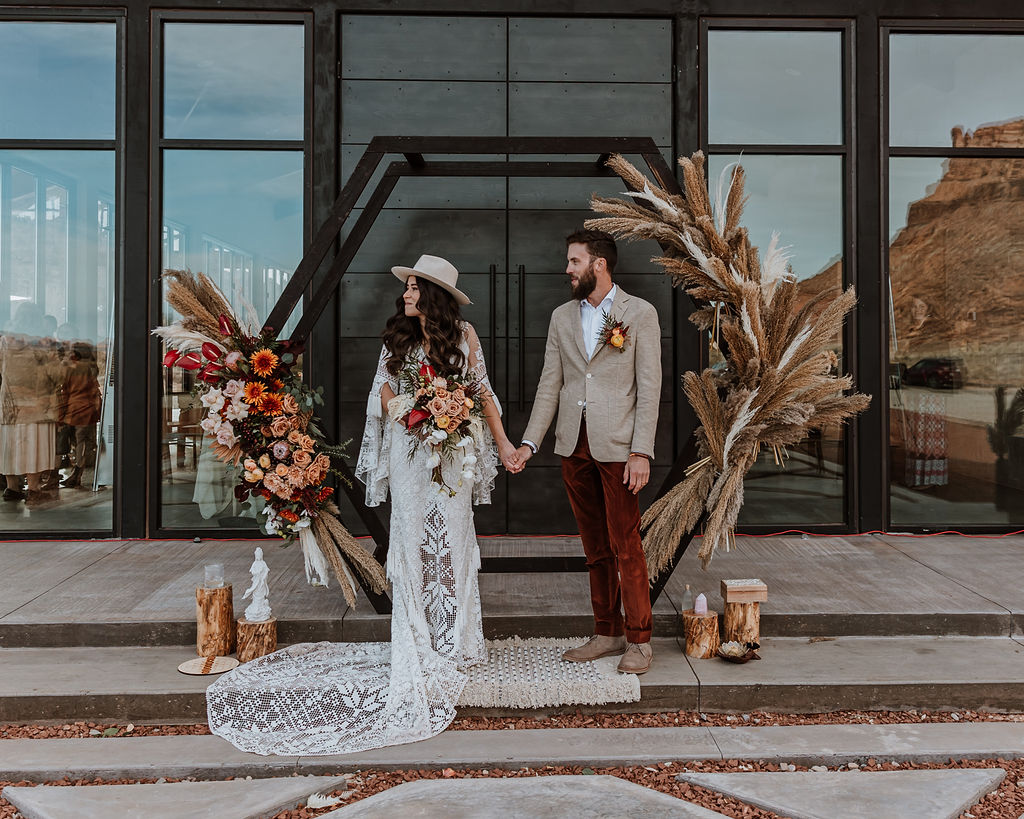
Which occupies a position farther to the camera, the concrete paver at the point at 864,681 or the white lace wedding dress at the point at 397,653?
the concrete paver at the point at 864,681

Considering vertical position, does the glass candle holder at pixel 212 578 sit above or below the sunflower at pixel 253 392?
below

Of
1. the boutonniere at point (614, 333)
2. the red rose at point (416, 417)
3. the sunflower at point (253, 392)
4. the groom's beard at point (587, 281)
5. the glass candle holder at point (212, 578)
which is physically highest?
the groom's beard at point (587, 281)

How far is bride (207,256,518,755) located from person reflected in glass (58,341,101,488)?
309 cm

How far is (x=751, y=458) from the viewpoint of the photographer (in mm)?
4027

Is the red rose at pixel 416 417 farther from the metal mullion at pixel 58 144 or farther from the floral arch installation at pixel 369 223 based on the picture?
the metal mullion at pixel 58 144

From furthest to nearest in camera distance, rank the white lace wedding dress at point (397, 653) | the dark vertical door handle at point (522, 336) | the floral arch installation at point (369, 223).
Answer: the dark vertical door handle at point (522, 336) < the floral arch installation at point (369, 223) < the white lace wedding dress at point (397, 653)

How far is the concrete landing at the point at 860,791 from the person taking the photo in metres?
2.84

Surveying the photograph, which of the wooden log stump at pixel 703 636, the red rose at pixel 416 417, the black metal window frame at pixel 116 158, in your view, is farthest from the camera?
the black metal window frame at pixel 116 158

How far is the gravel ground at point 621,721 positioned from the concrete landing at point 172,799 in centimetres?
46

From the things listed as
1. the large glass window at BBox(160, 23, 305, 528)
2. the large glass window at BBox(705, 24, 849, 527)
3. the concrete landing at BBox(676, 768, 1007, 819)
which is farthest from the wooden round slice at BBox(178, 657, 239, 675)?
the large glass window at BBox(705, 24, 849, 527)

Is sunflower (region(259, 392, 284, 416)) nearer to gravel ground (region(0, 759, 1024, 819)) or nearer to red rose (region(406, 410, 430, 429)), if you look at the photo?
red rose (region(406, 410, 430, 429))

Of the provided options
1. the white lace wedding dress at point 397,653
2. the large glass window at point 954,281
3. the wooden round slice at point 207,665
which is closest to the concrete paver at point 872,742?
the white lace wedding dress at point 397,653

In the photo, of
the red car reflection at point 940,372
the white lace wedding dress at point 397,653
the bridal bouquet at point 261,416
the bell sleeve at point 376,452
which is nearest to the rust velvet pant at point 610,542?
the white lace wedding dress at point 397,653

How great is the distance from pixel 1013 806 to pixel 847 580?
1.98 metres
